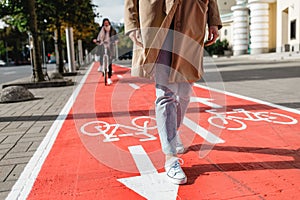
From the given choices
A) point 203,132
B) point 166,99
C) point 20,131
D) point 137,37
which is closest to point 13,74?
point 20,131

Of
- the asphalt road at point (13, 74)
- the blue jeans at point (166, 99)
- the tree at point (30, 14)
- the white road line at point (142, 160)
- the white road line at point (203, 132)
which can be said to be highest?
the tree at point (30, 14)

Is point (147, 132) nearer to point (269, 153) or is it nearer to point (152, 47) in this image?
point (269, 153)

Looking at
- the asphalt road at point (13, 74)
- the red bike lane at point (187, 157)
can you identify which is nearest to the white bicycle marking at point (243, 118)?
the red bike lane at point (187, 157)

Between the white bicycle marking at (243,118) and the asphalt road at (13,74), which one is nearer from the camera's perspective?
the white bicycle marking at (243,118)

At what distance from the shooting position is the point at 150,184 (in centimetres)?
288

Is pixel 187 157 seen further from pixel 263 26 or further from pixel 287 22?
pixel 263 26

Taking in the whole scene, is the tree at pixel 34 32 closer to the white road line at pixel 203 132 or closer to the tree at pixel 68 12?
the tree at pixel 68 12

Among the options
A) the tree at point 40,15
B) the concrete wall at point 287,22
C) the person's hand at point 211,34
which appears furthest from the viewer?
the concrete wall at point 287,22

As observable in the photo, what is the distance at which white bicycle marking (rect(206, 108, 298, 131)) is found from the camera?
4.87 metres

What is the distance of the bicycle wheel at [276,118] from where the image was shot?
4.93 metres

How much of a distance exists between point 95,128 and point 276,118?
2779mm

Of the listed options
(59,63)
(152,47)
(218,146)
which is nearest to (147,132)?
(218,146)

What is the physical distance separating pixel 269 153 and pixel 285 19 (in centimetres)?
3249

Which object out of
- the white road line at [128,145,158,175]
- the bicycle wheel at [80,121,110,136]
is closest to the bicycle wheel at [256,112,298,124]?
the white road line at [128,145,158,175]
